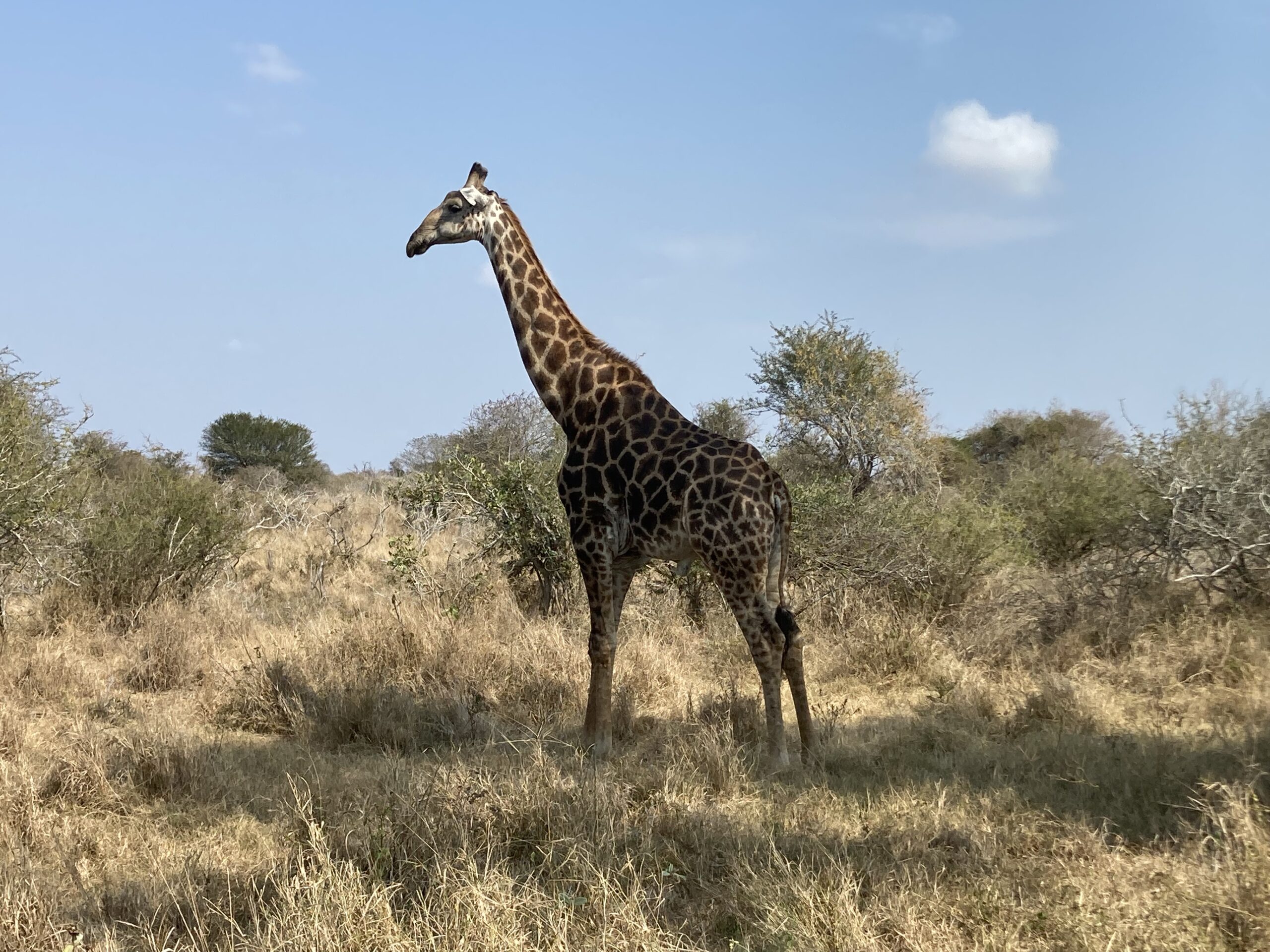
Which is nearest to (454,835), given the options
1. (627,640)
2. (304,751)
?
(304,751)

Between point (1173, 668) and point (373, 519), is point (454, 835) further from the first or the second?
point (373, 519)

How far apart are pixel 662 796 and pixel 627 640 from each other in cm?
306

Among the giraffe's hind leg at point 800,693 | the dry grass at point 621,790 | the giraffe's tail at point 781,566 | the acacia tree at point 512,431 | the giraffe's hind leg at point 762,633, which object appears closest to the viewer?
the dry grass at point 621,790

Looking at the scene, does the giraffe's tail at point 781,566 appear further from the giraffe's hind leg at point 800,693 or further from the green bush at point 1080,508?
the green bush at point 1080,508

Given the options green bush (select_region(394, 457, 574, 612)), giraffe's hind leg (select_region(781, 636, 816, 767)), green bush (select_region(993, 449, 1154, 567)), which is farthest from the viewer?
green bush (select_region(394, 457, 574, 612))

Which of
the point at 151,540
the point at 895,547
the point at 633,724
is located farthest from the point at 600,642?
the point at 151,540

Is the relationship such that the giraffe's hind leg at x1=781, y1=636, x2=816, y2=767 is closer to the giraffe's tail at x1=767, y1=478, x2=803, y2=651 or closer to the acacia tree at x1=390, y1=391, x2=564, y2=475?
the giraffe's tail at x1=767, y1=478, x2=803, y2=651

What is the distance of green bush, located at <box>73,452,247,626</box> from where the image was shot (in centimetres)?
899

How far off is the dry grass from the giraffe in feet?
1.99

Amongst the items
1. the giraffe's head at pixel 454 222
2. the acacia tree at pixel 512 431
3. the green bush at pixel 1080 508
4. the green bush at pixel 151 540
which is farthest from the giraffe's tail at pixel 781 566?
the acacia tree at pixel 512 431

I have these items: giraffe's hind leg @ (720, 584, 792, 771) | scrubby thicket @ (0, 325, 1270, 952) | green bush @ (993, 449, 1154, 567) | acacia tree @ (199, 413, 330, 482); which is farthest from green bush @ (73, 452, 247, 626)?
acacia tree @ (199, 413, 330, 482)

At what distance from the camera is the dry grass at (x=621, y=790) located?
3.27 m

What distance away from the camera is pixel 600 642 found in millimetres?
5863

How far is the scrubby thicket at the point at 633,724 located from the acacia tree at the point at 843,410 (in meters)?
0.68
